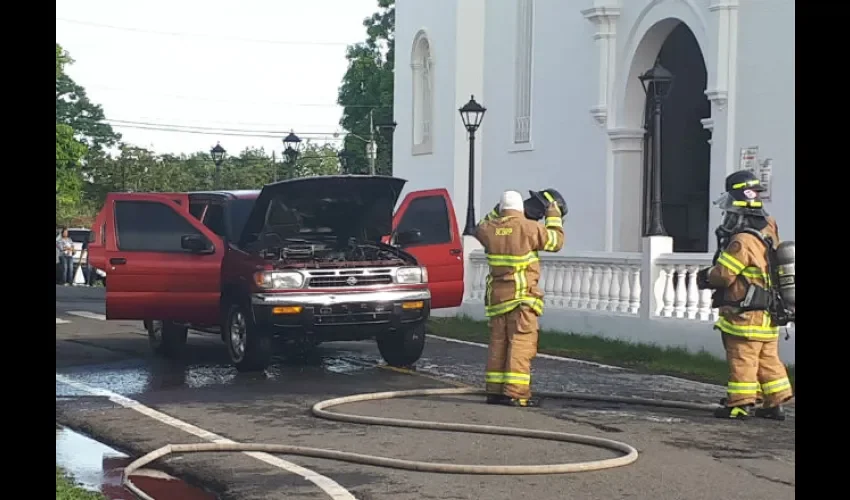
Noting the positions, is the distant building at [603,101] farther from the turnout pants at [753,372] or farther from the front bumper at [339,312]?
the turnout pants at [753,372]

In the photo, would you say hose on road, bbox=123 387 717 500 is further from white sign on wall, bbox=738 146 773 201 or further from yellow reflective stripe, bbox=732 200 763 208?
white sign on wall, bbox=738 146 773 201

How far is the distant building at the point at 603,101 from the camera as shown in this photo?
1959 centimetres

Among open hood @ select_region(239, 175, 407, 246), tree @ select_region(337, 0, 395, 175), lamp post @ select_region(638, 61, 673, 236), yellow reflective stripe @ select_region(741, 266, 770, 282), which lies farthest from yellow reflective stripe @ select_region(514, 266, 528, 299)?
tree @ select_region(337, 0, 395, 175)

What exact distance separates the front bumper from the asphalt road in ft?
1.69

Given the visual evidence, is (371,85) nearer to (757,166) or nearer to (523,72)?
(523,72)

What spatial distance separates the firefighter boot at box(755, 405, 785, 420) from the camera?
409 inches

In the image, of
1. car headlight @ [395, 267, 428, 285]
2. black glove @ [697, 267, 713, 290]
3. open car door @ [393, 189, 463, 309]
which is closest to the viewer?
black glove @ [697, 267, 713, 290]

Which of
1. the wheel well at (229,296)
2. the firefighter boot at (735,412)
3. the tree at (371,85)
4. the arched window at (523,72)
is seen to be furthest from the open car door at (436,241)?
the tree at (371,85)

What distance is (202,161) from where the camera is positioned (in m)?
99.8

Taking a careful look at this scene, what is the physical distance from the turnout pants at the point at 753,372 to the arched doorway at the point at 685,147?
13994 mm
